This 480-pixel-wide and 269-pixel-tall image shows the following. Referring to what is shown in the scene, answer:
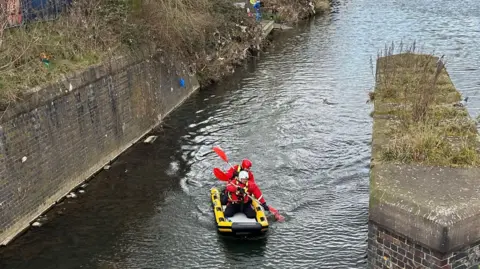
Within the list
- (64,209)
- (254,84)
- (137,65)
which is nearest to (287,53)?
(254,84)

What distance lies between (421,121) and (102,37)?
10.0m

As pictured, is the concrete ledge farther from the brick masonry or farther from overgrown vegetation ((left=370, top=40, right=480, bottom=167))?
overgrown vegetation ((left=370, top=40, right=480, bottom=167))

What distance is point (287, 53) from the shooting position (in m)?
28.6

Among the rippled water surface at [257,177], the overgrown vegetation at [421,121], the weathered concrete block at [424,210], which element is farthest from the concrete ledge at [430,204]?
the rippled water surface at [257,177]

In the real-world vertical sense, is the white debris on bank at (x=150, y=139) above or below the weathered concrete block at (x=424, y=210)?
below

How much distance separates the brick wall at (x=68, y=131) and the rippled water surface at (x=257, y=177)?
1.47 ft

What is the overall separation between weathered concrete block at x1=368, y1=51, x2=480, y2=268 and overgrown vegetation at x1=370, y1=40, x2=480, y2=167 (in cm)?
3

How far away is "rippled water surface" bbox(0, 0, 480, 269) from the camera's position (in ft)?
36.4

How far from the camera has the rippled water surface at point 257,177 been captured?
11.1 metres

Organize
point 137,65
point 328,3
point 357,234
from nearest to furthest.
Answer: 1. point 357,234
2. point 137,65
3. point 328,3

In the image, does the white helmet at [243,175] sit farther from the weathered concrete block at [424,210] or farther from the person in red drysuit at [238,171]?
the weathered concrete block at [424,210]

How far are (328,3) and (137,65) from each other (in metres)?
28.1

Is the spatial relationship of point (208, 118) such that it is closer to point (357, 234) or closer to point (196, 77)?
point (196, 77)

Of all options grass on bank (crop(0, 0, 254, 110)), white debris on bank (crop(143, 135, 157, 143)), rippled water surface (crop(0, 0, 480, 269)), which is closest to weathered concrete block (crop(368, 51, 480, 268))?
rippled water surface (crop(0, 0, 480, 269))
